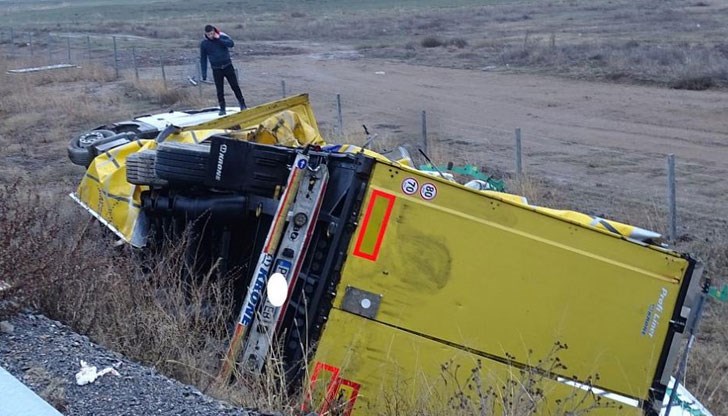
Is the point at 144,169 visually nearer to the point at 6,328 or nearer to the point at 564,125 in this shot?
the point at 6,328

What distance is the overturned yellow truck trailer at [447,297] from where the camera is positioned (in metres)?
5.25

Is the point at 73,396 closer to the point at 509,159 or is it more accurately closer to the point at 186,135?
the point at 186,135

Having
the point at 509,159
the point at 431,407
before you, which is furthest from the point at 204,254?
the point at 509,159

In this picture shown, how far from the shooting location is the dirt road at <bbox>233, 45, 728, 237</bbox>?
12.5m

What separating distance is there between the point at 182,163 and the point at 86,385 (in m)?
2.51

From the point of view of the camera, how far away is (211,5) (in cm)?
10375

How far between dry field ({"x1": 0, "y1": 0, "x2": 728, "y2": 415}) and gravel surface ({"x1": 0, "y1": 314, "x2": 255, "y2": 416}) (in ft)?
1.87

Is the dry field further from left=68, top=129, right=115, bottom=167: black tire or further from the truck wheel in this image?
the truck wheel

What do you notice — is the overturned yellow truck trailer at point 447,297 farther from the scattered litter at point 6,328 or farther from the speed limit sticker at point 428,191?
the scattered litter at point 6,328

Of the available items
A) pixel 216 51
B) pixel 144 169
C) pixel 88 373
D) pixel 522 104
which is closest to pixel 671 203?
pixel 144 169

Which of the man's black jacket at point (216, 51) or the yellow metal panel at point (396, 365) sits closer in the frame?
the yellow metal panel at point (396, 365)

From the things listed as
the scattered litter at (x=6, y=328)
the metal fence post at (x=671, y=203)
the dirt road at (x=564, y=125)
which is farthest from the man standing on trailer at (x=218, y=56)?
the scattered litter at (x=6, y=328)

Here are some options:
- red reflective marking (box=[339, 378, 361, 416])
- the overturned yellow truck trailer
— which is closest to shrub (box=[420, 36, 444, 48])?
the overturned yellow truck trailer

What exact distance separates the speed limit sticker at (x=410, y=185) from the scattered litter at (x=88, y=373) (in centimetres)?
203
